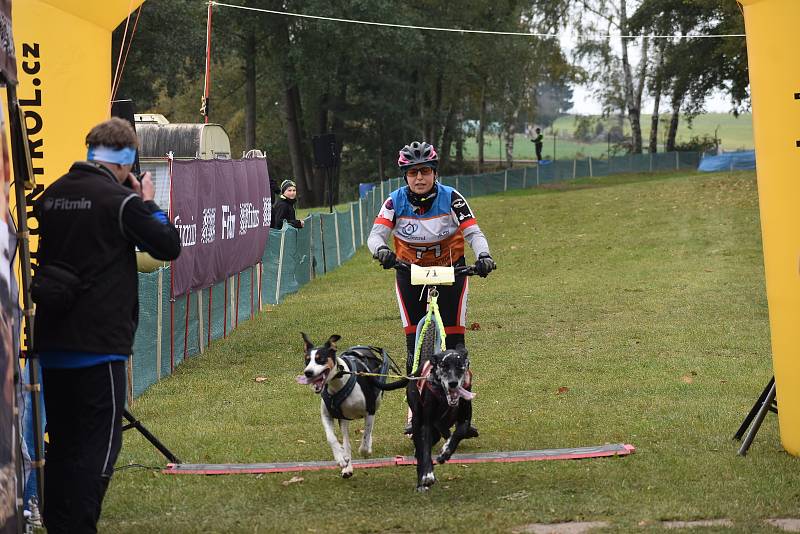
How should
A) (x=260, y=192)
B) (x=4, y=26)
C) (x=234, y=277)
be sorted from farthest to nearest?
(x=260, y=192)
(x=234, y=277)
(x=4, y=26)

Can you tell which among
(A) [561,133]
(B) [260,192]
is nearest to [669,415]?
(B) [260,192]

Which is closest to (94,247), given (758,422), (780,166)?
(780,166)

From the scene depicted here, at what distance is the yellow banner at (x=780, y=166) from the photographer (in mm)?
→ 7672

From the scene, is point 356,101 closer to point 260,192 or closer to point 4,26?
point 260,192

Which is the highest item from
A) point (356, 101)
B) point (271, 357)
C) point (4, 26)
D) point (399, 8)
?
point (399, 8)

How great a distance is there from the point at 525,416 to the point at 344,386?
2.60 meters

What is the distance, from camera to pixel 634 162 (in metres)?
65.2

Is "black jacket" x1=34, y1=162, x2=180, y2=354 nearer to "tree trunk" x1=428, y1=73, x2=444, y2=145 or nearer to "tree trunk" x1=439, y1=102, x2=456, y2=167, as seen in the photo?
"tree trunk" x1=428, y1=73, x2=444, y2=145

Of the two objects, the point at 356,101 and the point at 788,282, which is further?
the point at 356,101

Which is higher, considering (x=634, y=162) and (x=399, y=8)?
(x=399, y=8)

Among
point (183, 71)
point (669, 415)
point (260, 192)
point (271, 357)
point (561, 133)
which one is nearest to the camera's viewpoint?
point (669, 415)

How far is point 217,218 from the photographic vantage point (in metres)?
15.2

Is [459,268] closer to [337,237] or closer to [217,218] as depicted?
[217,218]

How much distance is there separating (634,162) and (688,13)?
994 centimetres
